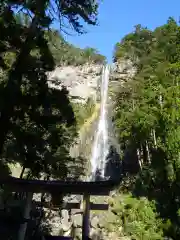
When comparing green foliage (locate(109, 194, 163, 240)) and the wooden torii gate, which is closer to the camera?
the wooden torii gate

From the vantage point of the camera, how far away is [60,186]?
8883mm

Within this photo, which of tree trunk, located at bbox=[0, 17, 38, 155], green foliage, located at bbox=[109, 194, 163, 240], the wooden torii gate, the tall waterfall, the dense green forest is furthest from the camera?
the tall waterfall

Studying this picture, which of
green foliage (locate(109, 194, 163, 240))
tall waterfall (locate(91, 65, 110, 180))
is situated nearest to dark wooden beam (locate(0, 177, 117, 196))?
green foliage (locate(109, 194, 163, 240))

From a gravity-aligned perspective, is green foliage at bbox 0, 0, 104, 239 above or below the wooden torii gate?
above

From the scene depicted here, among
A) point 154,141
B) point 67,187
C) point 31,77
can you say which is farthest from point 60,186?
point 154,141

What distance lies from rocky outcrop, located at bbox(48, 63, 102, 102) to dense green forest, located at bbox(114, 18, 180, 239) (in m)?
8.35

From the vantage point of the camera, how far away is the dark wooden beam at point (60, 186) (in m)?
8.84

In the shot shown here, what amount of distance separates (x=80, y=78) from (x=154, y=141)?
1905cm

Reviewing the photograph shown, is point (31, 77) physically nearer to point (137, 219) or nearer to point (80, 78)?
point (137, 219)

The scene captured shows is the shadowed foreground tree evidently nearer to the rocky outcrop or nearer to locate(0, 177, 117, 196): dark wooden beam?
locate(0, 177, 117, 196): dark wooden beam

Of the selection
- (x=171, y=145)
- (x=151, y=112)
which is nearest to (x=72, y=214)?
(x=171, y=145)

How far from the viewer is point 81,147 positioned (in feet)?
91.4

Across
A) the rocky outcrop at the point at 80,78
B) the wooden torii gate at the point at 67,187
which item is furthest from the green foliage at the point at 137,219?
the rocky outcrop at the point at 80,78

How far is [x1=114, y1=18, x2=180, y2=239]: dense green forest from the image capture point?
16062 millimetres
